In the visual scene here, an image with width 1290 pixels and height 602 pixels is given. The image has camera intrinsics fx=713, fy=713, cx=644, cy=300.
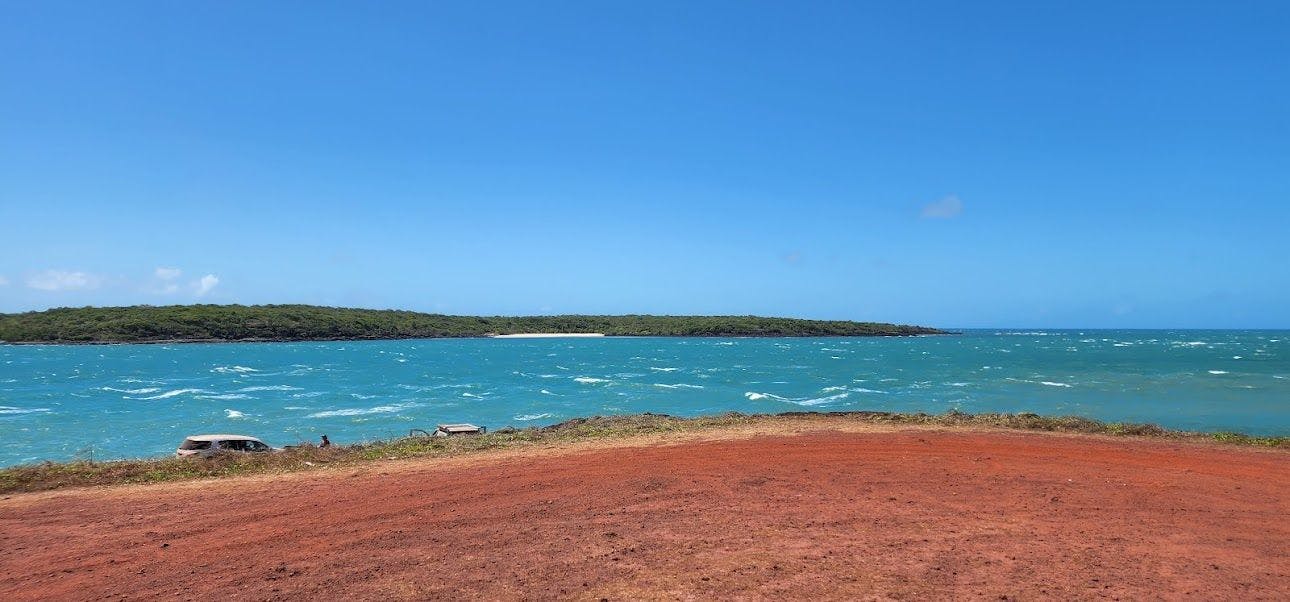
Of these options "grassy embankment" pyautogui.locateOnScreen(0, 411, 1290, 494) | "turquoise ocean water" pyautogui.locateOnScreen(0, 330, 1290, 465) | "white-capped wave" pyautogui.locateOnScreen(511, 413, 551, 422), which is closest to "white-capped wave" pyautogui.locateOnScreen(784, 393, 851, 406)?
"turquoise ocean water" pyautogui.locateOnScreen(0, 330, 1290, 465)

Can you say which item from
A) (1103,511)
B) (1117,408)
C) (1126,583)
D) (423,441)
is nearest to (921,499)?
(1103,511)

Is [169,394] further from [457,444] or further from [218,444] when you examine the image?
[457,444]

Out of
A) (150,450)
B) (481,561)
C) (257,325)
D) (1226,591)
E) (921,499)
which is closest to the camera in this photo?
(1226,591)

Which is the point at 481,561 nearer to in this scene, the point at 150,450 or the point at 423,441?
the point at 423,441

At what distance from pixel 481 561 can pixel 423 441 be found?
978 cm

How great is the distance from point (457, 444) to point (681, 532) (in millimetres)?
8852

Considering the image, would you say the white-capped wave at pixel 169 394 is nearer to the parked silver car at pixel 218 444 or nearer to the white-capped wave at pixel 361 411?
the white-capped wave at pixel 361 411

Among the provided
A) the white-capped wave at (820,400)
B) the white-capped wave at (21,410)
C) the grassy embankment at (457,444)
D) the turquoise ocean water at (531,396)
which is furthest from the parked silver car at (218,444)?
the white-capped wave at (21,410)

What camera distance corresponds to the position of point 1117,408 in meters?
35.2

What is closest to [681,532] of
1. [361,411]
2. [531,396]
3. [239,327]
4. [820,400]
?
[361,411]

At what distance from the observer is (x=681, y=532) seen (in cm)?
915

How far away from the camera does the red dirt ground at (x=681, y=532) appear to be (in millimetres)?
7422

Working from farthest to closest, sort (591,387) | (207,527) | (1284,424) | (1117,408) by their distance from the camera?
(591,387)
(1117,408)
(1284,424)
(207,527)

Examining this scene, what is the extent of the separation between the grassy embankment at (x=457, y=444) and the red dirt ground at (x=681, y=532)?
42.6 inches
